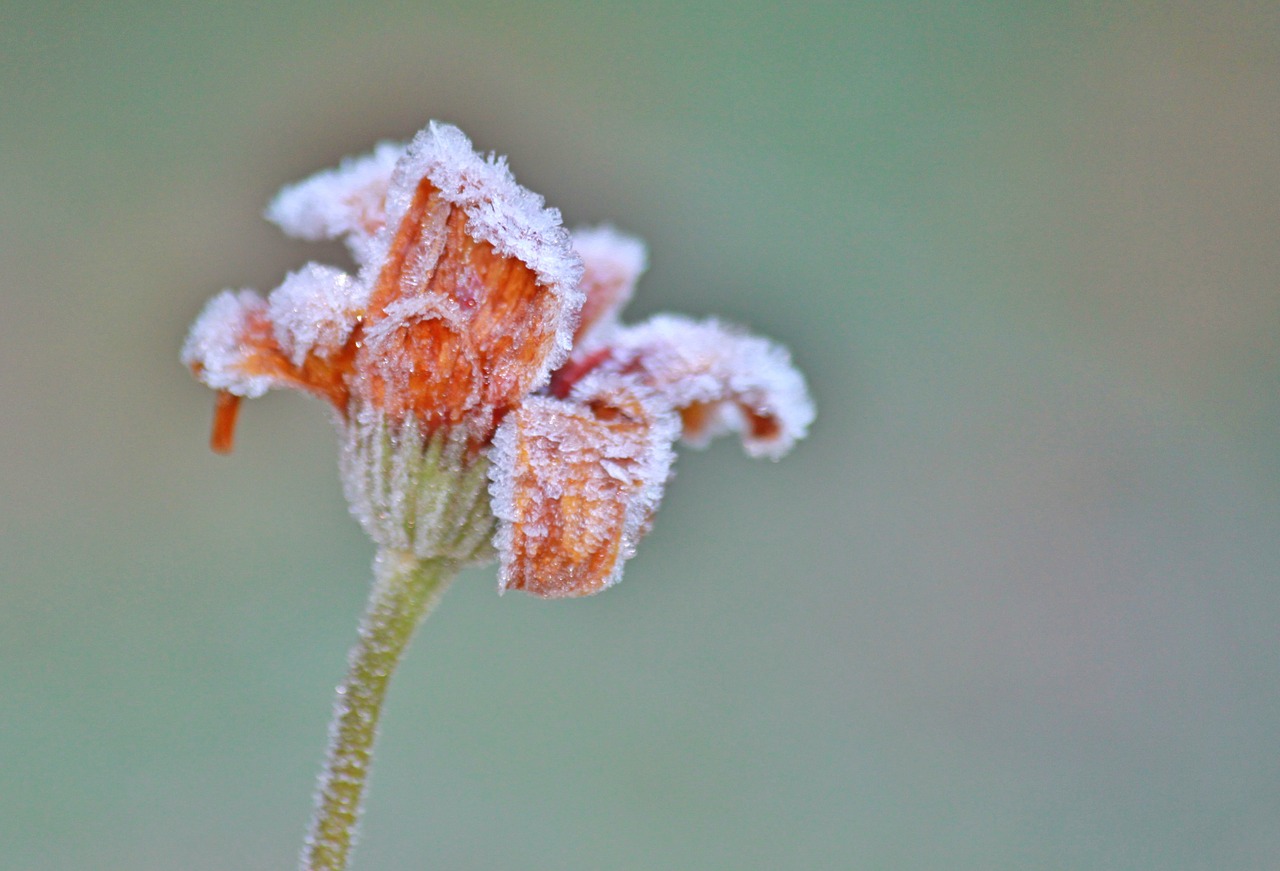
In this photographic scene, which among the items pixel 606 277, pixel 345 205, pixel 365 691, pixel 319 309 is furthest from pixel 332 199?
pixel 365 691

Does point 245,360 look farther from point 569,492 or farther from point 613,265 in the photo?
point 613,265

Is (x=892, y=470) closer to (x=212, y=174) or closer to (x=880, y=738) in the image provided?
(x=880, y=738)

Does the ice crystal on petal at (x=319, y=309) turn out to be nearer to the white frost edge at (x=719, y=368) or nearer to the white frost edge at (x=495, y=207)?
the white frost edge at (x=495, y=207)

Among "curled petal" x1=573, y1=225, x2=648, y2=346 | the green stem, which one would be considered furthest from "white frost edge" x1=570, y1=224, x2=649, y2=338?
the green stem

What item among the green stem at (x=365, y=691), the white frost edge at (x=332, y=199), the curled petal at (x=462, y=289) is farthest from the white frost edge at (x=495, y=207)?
the green stem at (x=365, y=691)

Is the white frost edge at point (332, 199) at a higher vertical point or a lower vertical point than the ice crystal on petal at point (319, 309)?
higher

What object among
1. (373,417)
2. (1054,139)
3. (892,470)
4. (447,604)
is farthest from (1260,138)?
(373,417)

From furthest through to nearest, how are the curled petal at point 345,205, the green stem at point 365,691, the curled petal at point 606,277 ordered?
Result: 1. the curled petal at point 606,277
2. the curled petal at point 345,205
3. the green stem at point 365,691
